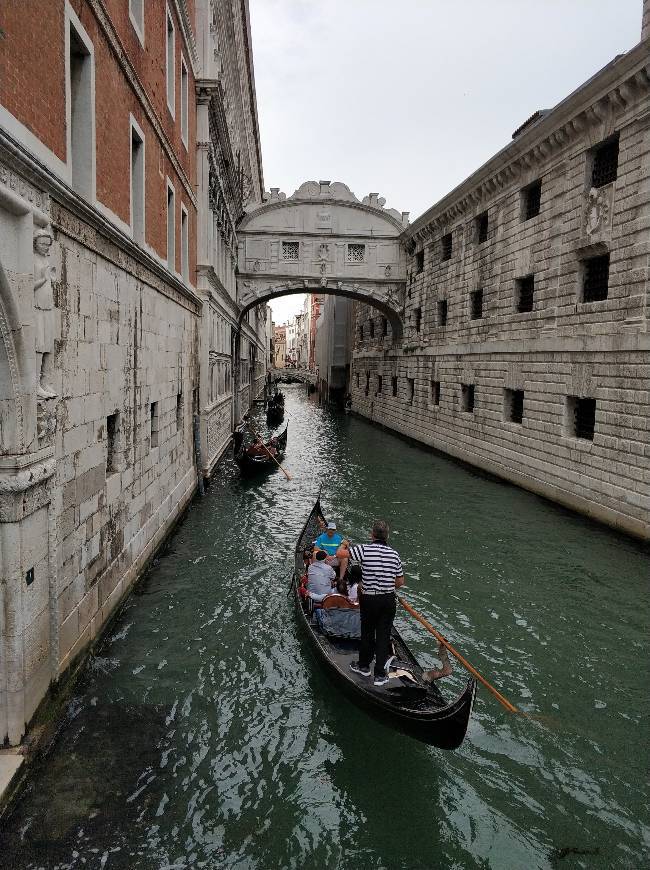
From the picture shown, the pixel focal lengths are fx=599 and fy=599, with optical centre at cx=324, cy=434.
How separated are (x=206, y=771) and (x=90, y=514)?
2600 millimetres

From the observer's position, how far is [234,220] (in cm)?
2206

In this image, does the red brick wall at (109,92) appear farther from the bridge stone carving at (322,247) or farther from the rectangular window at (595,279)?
the bridge stone carving at (322,247)

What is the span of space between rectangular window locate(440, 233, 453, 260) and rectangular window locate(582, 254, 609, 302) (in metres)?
8.87

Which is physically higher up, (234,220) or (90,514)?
(234,220)

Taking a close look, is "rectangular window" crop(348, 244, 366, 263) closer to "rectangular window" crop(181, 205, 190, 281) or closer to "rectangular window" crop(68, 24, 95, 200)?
"rectangular window" crop(181, 205, 190, 281)

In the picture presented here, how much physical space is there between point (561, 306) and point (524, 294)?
2.27m

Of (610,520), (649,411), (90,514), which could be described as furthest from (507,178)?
(90,514)

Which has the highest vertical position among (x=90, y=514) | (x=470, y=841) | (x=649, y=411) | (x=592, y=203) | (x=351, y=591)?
(x=592, y=203)

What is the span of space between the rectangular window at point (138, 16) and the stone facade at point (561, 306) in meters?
7.92

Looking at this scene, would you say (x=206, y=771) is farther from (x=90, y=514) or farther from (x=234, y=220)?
(x=234, y=220)

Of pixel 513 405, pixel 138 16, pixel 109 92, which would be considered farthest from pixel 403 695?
pixel 513 405

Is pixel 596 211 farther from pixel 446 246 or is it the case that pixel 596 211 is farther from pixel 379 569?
pixel 379 569

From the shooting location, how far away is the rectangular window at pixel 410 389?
2372cm

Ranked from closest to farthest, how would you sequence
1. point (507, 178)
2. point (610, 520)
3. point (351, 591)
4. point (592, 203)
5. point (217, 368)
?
1. point (351, 591)
2. point (610, 520)
3. point (592, 203)
4. point (507, 178)
5. point (217, 368)
